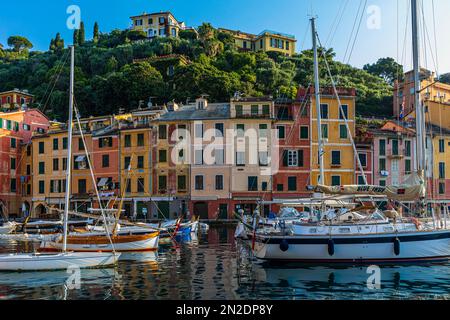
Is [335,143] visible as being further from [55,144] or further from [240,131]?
[55,144]

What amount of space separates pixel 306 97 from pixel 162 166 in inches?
762

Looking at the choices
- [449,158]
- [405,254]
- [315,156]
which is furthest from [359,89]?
[405,254]

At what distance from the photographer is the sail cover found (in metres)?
25.6

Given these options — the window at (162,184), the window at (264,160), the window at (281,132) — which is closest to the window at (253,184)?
the window at (264,160)

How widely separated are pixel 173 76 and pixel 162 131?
38263mm

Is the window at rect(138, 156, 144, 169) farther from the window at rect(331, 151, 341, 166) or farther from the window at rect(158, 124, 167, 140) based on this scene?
the window at rect(331, 151, 341, 166)

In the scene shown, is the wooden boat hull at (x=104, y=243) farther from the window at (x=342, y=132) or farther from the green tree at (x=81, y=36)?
the green tree at (x=81, y=36)

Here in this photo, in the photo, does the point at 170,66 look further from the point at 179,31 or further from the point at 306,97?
the point at 306,97

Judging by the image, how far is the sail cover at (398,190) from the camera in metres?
25.6

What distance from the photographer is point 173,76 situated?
96.2m

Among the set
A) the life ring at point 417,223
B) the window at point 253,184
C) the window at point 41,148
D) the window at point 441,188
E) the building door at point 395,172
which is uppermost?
the window at point 41,148

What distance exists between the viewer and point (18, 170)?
69.9m

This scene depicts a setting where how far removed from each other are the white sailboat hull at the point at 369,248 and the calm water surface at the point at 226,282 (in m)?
0.80

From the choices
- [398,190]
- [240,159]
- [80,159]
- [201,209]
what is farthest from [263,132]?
[398,190]
